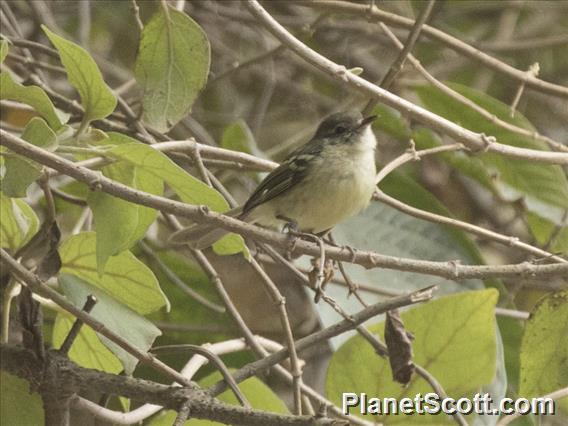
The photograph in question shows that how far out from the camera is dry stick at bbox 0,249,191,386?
165 cm

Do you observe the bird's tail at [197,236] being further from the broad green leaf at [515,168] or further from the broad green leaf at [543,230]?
the broad green leaf at [543,230]

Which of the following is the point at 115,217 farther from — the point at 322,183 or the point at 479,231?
the point at 322,183

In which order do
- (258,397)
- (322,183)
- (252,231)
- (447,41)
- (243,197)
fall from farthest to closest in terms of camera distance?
(243,197), (322,183), (447,41), (258,397), (252,231)

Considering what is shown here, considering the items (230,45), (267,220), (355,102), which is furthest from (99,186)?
(230,45)

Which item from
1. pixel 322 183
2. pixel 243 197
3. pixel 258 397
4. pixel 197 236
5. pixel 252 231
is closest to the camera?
pixel 252 231

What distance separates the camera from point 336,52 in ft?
11.7

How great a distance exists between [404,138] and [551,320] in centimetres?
125

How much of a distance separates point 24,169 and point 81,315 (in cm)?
25

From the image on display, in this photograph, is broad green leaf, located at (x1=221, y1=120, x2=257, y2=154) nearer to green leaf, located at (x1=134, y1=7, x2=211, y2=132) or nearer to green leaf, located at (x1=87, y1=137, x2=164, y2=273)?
green leaf, located at (x1=134, y1=7, x2=211, y2=132)

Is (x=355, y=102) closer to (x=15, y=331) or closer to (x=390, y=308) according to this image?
(x=15, y=331)

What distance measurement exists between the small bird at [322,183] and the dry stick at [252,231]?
623 millimetres

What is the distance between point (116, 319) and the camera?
70.8 inches

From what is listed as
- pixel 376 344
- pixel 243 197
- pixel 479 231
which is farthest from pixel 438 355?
pixel 243 197

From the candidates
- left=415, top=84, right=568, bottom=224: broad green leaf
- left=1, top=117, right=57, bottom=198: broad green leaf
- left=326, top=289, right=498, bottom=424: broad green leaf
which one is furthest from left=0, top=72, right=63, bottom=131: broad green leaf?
left=415, top=84, right=568, bottom=224: broad green leaf
